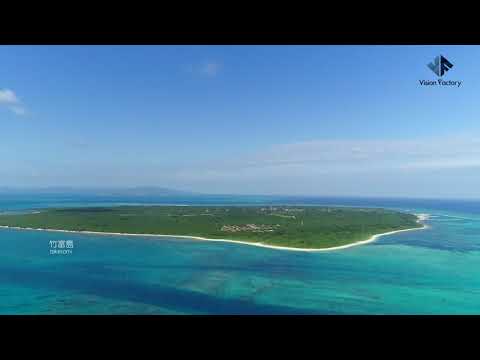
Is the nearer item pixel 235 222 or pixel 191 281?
pixel 191 281

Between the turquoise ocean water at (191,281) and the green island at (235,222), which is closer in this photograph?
the turquoise ocean water at (191,281)

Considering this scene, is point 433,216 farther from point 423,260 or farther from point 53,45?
point 53,45

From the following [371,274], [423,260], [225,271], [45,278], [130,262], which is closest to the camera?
[45,278]

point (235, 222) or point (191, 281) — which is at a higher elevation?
point (235, 222)
